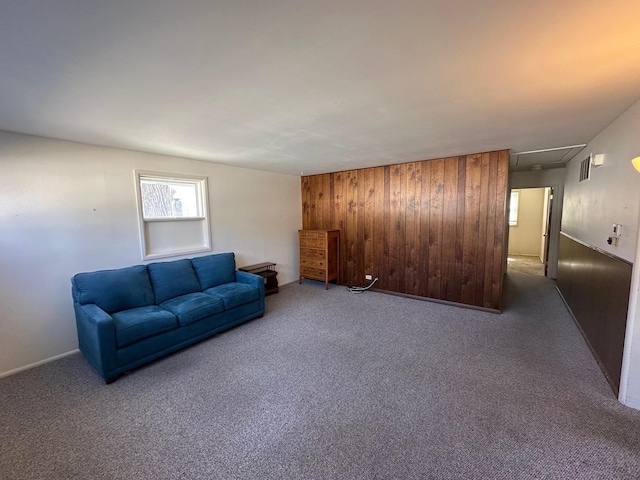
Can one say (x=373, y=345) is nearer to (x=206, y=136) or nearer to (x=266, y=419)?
(x=266, y=419)

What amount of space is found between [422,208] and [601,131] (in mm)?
2113

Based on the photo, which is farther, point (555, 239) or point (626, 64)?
point (555, 239)

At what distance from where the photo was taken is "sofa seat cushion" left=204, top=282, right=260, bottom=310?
3270 millimetres

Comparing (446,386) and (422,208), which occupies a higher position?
(422,208)

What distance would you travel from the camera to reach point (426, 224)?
4.31 metres

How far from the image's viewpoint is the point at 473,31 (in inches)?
48.1

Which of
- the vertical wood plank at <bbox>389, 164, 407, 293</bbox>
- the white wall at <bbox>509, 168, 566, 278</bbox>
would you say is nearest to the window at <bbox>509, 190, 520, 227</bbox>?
the white wall at <bbox>509, 168, 566, 278</bbox>

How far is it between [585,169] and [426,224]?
79.6 inches

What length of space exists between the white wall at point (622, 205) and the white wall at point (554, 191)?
242 centimetres

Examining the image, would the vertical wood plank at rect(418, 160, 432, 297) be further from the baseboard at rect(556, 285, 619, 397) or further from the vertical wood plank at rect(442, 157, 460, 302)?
the baseboard at rect(556, 285, 619, 397)

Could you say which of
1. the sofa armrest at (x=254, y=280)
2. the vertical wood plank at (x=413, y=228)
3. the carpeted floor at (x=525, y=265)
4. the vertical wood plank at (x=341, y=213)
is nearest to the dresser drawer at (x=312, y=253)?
the vertical wood plank at (x=341, y=213)

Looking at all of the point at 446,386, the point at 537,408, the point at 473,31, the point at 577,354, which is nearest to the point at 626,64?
the point at 473,31

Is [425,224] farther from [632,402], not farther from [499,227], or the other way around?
[632,402]

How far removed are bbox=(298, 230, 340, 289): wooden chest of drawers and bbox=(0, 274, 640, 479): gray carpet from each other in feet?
6.81
